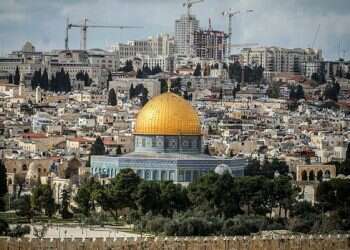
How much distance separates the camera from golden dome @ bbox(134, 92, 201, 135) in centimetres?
5338

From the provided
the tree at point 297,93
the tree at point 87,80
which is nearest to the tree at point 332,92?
the tree at point 297,93

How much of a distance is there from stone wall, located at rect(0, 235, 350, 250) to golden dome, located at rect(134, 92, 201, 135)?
25860mm

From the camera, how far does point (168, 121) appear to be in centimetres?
5328

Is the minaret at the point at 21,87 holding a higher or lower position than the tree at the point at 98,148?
higher

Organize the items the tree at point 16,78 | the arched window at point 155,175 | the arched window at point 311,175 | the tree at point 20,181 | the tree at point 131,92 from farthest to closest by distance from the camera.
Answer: the tree at point 16,78 → the tree at point 131,92 → the arched window at point 311,175 → the tree at point 20,181 → the arched window at point 155,175

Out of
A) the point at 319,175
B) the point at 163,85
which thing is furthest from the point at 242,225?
the point at 163,85

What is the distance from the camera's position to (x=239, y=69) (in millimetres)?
119188

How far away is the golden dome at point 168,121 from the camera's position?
5338 centimetres

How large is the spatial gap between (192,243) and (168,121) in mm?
27134

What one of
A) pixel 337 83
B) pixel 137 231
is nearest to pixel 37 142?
pixel 137 231

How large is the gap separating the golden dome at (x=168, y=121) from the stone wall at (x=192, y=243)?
2586 centimetres

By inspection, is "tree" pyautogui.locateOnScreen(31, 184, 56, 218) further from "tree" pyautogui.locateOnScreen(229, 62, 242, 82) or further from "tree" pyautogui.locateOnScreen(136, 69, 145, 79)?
"tree" pyautogui.locateOnScreen(229, 62, 242, 82)

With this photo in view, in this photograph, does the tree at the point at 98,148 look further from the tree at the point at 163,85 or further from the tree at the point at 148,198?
the tree at the point at 163,85

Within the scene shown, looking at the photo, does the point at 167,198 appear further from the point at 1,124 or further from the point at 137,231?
the point at 1,124
